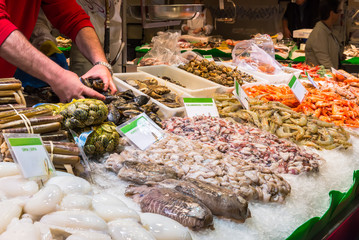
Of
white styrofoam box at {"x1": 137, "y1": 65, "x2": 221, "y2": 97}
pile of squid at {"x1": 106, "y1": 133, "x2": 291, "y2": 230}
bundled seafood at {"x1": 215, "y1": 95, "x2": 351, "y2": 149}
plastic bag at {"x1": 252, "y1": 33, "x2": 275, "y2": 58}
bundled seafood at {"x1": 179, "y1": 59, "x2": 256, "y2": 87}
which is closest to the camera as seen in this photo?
pile of squid at {"x1": 106, "y1": 133, "x2": 291, "y2": 230}

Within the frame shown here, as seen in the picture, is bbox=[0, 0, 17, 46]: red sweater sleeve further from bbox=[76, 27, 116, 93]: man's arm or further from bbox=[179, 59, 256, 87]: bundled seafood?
bbox=[179, 59, 256, 87]: bundled seafood

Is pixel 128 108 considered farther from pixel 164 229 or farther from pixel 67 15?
pixel 67 15

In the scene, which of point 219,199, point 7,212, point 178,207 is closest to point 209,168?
point 219,199

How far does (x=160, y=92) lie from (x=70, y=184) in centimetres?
175

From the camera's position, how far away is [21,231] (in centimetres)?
98

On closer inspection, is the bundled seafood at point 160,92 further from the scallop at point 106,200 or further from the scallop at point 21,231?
the scallop at point 21,231

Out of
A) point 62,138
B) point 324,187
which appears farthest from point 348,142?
point 62,138

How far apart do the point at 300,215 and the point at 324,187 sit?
40cm

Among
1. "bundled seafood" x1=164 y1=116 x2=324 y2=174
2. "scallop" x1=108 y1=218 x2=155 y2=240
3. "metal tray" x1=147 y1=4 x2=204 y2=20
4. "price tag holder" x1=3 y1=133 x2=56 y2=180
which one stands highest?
"metal tray" x1=147 y1=4 x2=204 y2=20

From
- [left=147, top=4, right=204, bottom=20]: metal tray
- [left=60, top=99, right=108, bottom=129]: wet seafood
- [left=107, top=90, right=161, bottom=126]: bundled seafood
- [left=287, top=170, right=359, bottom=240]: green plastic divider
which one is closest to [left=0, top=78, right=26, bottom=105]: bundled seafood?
[left=60, top=99, right=108, bottom=129]: wet seafood

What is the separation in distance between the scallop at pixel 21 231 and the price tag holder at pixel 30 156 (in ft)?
0.93

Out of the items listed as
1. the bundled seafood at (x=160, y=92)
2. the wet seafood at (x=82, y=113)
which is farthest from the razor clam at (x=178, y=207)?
the bundled seafood at (x=160, y=92)

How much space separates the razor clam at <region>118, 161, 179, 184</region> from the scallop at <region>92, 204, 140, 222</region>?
472mm

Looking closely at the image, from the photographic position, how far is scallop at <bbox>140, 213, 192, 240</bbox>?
1.19 meters
